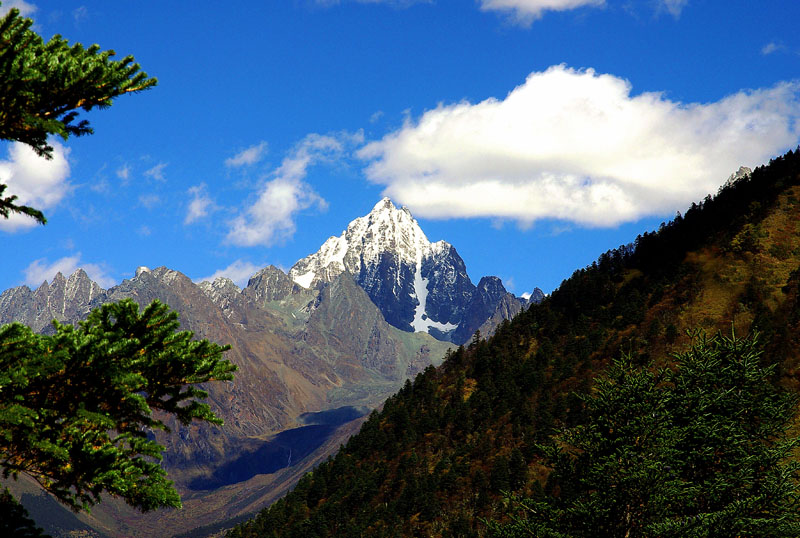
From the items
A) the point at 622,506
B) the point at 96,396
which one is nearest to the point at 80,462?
the point at 96,396

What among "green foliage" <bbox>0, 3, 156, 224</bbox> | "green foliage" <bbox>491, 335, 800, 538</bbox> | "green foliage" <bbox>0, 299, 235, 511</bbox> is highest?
"green foliage" <bbox>0, 3, 156, 224</bbox>

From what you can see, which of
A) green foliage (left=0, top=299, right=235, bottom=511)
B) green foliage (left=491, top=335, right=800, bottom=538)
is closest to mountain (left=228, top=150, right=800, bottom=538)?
green foliage (left=491, top=335, right=800, bottom=538)

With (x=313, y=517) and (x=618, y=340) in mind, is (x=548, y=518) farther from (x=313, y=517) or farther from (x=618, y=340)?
(x=313, y=517)

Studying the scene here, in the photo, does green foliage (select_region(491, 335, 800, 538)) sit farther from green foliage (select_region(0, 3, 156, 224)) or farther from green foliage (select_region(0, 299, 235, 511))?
green foliage (select_region(0, 3, 156, 224))

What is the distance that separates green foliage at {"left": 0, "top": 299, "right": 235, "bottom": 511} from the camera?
12.9m

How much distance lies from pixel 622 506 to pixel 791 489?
7.97 m

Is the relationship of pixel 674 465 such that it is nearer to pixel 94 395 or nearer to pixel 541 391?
pixel 94 395

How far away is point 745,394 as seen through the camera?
3772 cm

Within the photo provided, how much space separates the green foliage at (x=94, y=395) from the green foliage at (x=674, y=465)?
22.6 metres

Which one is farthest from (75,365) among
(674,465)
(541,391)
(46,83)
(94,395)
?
(541,391)

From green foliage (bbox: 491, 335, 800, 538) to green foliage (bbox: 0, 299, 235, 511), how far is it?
890 inches

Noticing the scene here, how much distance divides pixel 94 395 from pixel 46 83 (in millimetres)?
6609

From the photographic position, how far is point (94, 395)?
1411 centimetres

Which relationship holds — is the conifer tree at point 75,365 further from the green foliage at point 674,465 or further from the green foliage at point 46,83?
the green foliage at point 674,465
